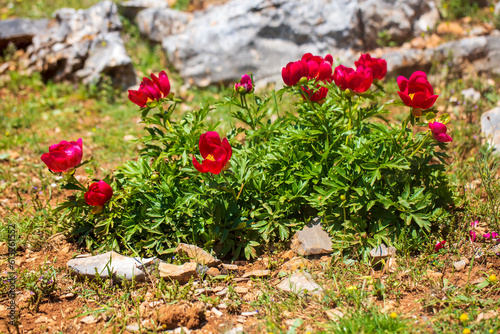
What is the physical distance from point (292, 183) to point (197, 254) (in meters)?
0.80

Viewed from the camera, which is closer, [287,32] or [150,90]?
[150,90]

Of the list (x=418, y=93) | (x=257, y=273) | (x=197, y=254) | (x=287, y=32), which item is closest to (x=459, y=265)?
(x=418, y=93)

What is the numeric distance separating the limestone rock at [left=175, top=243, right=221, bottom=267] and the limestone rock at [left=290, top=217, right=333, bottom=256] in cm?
57

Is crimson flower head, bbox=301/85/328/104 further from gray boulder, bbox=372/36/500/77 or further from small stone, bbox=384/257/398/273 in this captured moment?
gray boulder, bbox=372/36/500/77

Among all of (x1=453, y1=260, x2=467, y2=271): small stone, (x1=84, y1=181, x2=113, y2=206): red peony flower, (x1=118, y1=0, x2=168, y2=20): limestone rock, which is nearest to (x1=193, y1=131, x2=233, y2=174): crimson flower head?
(x1=84, y1=181, x2=113, y2=206): red peony flower

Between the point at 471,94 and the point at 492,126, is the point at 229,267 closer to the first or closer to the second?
the point at 492,126

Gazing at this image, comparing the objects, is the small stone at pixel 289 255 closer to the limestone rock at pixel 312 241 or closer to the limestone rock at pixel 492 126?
the limestone rock at pixel 312 241

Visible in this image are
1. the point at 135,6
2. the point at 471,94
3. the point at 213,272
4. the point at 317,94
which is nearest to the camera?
the point at 213,272

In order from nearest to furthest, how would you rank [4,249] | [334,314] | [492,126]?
[334,314]
[4,249]
[492,126]

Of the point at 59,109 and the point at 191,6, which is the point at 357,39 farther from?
the point at 59,109

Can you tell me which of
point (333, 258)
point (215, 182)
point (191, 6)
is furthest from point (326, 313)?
point (191, 6)

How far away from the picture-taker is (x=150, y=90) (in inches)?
103

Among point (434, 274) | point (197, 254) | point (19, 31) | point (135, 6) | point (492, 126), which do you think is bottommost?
point (434, 274)

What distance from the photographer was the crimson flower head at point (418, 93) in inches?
89.7
